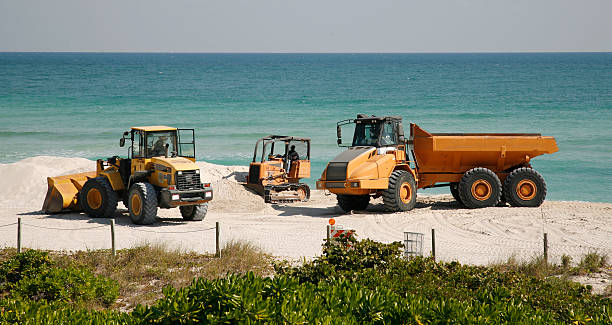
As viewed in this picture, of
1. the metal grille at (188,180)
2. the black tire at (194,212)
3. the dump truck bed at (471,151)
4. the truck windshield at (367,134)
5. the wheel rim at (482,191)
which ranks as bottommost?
the black tire at (194,212)

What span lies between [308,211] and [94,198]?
618cm

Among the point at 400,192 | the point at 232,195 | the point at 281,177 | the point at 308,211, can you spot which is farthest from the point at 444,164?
the point at 232,195

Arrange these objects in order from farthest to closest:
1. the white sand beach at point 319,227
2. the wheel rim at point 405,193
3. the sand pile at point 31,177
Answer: the sand pile at point 31,177, the wheel rim at point 405,193, the white sand beach at point 319,227

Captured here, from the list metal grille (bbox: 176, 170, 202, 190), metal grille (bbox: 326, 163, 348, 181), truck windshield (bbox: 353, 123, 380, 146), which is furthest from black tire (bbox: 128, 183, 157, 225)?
truck windshield (bbox: 353, 123, 380, 146)

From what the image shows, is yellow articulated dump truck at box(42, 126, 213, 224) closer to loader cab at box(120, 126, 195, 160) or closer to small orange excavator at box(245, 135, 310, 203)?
loader cab at box(120, 126, 195, 160)

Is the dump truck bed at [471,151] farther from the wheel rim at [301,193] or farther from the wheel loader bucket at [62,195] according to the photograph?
the wheel loader bucket at [62,195]

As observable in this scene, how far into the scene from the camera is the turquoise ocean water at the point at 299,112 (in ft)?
123

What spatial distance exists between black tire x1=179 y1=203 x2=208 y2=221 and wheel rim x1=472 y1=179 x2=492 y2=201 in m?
7.71

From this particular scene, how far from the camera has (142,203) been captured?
17.4m

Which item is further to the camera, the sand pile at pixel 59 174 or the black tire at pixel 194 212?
the sand pile at pixel 59 174

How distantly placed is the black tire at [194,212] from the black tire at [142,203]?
3.95 ft

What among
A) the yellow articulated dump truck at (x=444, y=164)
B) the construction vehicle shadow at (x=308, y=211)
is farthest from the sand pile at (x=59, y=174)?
the yellow articulated dump truck at (x=444, y=164)

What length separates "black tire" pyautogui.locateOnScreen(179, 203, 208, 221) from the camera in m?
18.6

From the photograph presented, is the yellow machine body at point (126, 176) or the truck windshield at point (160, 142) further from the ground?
the truck windshield at point (160, 142)
